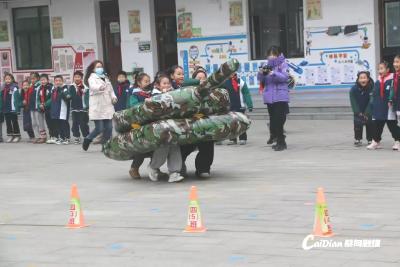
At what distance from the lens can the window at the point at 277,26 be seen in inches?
849

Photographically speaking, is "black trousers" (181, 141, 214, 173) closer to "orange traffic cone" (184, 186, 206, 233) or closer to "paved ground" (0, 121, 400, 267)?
A: "paved ground" (0, 121, 400, 267)

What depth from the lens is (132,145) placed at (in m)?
10.8

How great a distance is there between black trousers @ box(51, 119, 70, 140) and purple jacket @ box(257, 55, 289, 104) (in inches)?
204

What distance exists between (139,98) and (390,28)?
10772 mm

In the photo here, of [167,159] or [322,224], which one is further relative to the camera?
[167,159]

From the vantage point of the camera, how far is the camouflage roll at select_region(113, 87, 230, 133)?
411 inches

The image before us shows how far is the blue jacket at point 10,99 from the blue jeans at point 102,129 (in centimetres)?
313

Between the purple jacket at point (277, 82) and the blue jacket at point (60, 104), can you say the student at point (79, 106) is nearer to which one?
the blue jacket at point (60, 104)

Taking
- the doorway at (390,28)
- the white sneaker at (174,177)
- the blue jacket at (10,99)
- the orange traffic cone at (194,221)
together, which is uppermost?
the doorway at (390,28)

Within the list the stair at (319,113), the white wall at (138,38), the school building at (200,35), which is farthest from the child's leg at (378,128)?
the white wall at (138,38)

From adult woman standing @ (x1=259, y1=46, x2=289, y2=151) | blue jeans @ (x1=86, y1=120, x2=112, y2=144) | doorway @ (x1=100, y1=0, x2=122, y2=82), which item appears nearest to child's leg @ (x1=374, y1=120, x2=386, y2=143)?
adult woman standing @ (x1=259, y1=46, x2=289, y2=151)

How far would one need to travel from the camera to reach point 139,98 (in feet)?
38.9

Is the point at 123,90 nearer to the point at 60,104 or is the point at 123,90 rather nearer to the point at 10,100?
the point at 60,104

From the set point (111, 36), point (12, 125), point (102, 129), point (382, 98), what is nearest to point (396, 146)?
point (382, 98)
